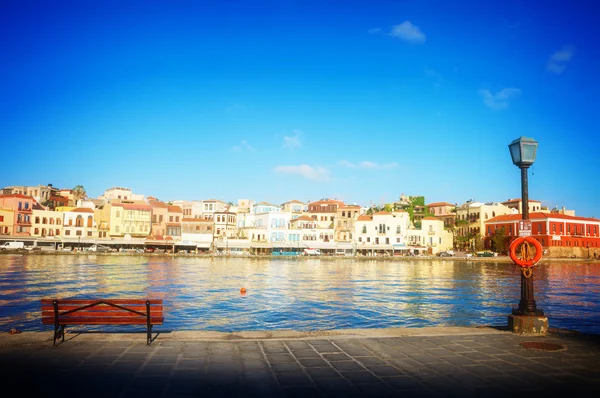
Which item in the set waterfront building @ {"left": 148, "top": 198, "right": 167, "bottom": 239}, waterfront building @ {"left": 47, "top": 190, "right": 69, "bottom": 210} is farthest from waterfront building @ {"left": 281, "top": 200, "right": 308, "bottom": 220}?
waterfront building @ {"left": 47, "top": 190, "right": 69, "bottom": 210}

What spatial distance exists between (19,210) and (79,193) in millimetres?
34299

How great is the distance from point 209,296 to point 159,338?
21522mm

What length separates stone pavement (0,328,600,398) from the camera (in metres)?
5.61

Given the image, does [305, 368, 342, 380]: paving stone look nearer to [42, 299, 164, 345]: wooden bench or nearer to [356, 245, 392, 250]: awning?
[42, 299, 164, 345]: wooden bench

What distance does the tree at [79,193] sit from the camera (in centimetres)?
10975

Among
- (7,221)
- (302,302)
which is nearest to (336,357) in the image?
(302,302)

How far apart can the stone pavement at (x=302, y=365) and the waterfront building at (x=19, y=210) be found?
269 ft

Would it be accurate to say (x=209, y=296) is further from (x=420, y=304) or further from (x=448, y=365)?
(x=448, y=365)

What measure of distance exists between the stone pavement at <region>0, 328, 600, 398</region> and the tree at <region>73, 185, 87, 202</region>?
4456 inches

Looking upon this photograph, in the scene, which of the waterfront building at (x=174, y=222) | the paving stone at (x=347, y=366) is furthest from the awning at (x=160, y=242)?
the paving stone at (x=347, y=366)

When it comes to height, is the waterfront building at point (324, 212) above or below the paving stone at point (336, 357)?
above

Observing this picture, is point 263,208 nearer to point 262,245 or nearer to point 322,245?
point 262,245

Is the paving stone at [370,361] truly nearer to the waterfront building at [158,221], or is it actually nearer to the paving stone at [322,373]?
the paving stone at [322,373]

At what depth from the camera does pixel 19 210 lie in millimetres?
78000
